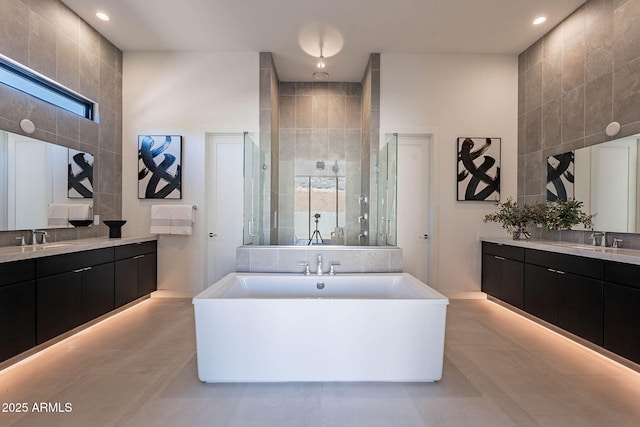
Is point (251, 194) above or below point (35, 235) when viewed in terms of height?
above

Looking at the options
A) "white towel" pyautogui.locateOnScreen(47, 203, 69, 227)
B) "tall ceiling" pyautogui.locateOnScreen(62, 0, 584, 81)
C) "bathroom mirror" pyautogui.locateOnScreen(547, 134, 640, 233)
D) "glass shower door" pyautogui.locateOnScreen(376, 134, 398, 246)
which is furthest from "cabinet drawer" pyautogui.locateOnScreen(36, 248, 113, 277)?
"bathroom mirror" pyautogui.locateOnScreen(547, 134, 640, 233)

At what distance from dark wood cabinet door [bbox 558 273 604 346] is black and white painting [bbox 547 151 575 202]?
1.09 metres

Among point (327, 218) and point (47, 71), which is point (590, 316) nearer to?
point (327, 218)

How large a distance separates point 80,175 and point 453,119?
A: 4.49 m

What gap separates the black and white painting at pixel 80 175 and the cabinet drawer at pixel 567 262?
480cm

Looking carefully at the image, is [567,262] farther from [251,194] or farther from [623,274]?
[251,194]

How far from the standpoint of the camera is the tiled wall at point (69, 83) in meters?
2.55

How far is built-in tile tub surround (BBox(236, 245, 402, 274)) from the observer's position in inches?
109

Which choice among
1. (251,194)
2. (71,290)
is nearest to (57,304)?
(71,290)

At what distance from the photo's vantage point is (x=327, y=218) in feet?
14.6

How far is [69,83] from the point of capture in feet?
10.2

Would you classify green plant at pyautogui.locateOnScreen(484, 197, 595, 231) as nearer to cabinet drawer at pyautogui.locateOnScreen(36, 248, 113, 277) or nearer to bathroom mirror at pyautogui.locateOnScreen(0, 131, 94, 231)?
cabinet drawer at pyautogui.locateOnScreen(36, 248, 113, 277)

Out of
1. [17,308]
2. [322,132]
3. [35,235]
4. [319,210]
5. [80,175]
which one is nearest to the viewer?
[17,308]

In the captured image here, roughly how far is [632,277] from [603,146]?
143 centimetres
